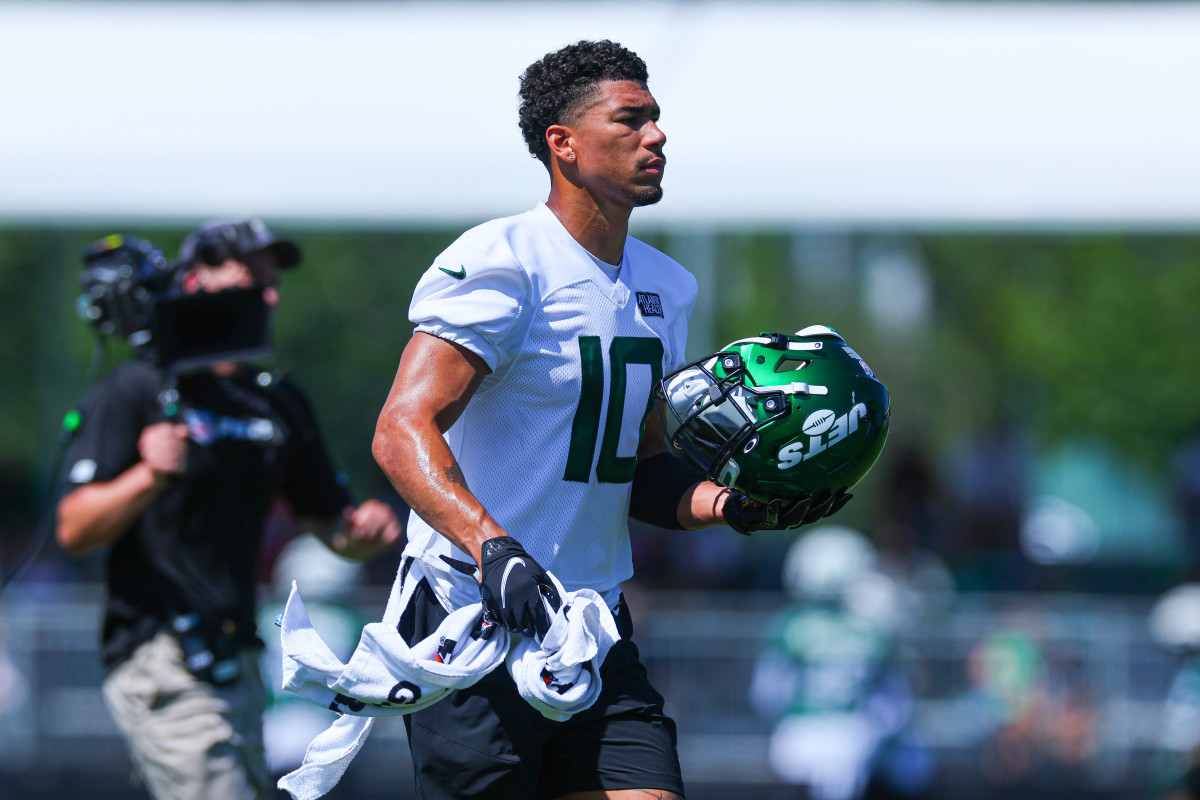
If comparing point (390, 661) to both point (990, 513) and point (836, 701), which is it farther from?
point (990, 513)

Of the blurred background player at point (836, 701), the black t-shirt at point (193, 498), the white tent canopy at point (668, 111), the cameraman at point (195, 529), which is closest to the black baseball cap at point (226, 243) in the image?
the cameraman at point (195, 529)

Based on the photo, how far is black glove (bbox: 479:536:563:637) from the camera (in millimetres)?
2725

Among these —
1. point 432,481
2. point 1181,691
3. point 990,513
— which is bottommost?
point 990,513

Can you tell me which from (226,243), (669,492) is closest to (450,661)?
(669,492)

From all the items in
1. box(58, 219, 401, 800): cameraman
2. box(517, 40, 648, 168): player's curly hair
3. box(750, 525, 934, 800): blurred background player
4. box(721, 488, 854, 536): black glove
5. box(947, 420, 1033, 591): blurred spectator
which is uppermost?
box(517, 40, 648, 168): player's curly hair

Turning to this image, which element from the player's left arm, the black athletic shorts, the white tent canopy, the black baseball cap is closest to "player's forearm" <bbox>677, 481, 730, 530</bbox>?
the player's left arm

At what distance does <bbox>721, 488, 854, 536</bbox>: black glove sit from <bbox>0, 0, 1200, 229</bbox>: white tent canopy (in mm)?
7128

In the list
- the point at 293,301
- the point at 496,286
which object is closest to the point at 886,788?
the point at 496,286

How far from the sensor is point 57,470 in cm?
485

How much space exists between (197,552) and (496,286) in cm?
181

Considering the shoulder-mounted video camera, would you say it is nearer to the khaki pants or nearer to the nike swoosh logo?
the khaki pants

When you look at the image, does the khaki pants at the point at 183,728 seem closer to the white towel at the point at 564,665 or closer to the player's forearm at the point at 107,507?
the player's forearm at the point at 107,507

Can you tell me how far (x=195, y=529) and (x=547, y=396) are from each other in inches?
67.5

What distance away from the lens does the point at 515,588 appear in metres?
2.72
